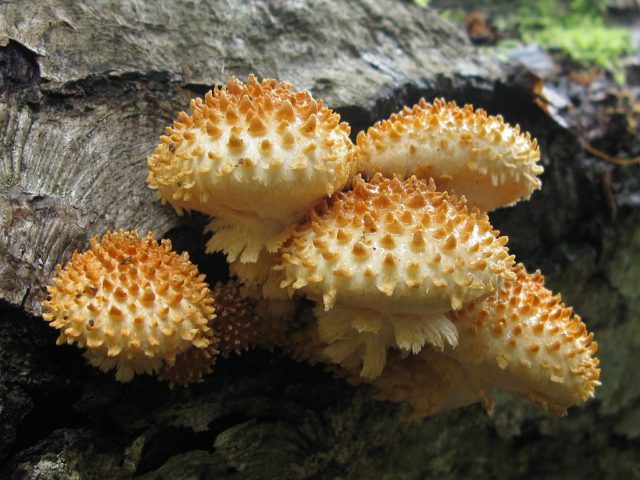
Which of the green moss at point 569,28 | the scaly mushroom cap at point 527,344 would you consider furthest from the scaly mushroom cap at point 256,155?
the green moss at point 569,28

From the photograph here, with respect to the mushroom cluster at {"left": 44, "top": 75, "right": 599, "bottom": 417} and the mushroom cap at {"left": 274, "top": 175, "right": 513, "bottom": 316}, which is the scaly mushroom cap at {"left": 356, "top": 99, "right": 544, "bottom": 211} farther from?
the mushroom cap at {"left": 274, "top": 175, "right": 513, "bottom": 316}

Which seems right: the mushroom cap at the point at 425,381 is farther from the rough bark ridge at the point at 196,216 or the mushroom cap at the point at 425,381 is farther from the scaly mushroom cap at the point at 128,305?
the scaly mushroom cap at the point at 128,305

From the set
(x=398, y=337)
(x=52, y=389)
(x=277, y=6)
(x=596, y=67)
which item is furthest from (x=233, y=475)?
(x=596, y=67)

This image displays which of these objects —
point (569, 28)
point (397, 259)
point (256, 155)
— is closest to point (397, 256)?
point (397, 259)

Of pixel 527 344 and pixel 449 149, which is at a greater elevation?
pixel 449 149

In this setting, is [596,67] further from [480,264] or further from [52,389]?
[52,389]

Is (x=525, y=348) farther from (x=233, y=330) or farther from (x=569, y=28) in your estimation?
(x=569, y=28)
